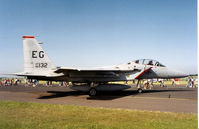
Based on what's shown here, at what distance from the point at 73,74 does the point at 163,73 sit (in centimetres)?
832

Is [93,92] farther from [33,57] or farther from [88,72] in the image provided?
[33,57]

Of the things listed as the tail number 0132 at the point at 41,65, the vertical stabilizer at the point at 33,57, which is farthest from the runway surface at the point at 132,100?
the tail number 0132 at the point at 41,65

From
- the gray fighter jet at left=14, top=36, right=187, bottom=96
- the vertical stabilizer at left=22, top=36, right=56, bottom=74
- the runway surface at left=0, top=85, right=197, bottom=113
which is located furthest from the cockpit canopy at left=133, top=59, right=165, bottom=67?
the vertical stabilizer at left=22, top=36, right=56, bottom=74

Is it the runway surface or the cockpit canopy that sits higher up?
the cockpit canopy

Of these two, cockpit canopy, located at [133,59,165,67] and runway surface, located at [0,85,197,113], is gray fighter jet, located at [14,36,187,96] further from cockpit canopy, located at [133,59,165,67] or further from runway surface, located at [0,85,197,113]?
runway surface, located at [0,85,197,113]

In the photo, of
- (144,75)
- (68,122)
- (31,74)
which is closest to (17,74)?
(31,74)

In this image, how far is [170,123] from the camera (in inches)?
222

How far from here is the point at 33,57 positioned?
14883 mm

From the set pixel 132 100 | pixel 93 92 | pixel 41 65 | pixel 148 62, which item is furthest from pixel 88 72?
pixel 148 62

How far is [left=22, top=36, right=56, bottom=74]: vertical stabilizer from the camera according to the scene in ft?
48.5

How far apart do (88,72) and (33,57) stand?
5114mm

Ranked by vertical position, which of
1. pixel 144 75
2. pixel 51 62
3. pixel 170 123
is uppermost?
pixel 51 62

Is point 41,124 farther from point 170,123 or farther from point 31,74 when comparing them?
point 31,74

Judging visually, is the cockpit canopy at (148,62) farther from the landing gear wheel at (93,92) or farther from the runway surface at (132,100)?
the landing gear wheel at (93,92)
